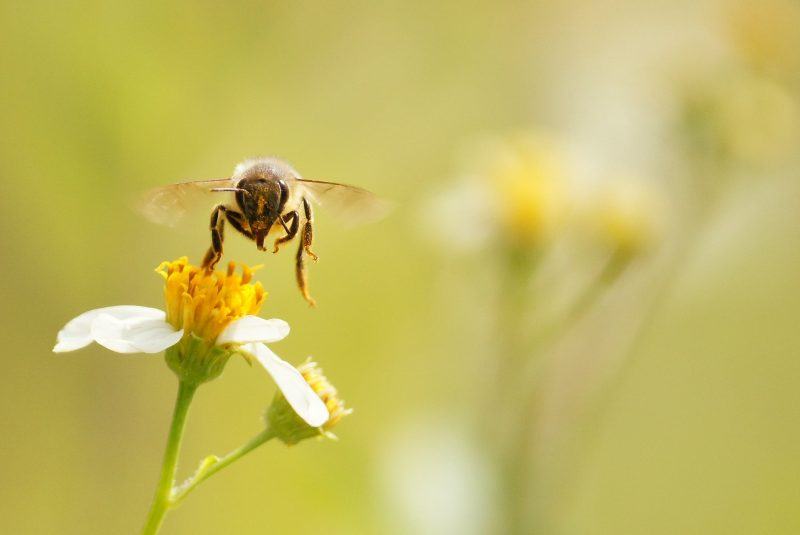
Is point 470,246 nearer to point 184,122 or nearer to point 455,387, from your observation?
point 455,387

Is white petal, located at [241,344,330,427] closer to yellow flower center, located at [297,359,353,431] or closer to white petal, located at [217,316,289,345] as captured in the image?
white petal, located at [217,316,289,345]

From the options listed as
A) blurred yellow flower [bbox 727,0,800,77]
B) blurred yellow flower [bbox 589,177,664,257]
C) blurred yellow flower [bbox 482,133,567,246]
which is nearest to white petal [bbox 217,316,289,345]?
blurred yellow flower [bbox 482,133,567,246]

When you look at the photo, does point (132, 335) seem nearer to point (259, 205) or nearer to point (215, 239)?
point (215, 239)

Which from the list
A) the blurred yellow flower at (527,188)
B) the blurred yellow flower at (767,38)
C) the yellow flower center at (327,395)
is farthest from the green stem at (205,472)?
the blurred yellow flower at (767,38)

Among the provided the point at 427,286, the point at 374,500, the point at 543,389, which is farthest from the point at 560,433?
the point at 427,286

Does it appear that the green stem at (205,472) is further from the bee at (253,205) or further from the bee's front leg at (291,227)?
the bee's front leg at (291,227)

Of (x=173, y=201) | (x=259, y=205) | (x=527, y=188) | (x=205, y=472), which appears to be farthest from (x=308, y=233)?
(x=527, y=188)
